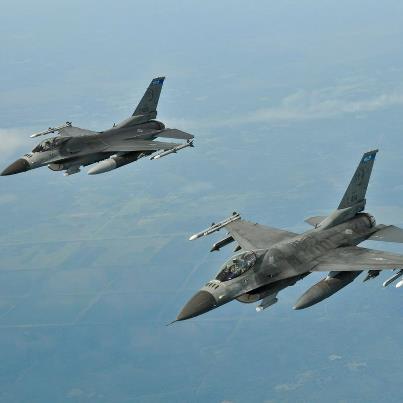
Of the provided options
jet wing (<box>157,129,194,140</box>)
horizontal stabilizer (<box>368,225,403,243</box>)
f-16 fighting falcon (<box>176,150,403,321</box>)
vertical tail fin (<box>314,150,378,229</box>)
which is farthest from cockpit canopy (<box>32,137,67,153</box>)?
horizontal stabilizer (<box>368,225,403,243</box>)

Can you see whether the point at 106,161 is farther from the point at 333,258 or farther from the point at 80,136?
the point at 333,258

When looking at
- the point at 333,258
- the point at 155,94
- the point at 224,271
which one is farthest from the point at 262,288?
the point at 155,94

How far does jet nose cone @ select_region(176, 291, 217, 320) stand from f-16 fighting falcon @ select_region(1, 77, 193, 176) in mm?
20078

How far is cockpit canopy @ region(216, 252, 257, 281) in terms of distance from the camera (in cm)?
4397

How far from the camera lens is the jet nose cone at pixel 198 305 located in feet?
134

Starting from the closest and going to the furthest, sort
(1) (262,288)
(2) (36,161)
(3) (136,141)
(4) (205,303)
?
(4) (205,303) < (1) (262,288) < (2) (36,161) < (3) (136,141)

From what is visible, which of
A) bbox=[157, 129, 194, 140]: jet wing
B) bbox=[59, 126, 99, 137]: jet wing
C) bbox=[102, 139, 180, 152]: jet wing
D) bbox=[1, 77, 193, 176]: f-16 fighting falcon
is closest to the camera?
bbox=[1, 77, 193, 176]: f-16 fighting falcon

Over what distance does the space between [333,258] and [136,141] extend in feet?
78.8

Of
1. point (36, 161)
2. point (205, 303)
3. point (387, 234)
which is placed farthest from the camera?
point (36, 161)

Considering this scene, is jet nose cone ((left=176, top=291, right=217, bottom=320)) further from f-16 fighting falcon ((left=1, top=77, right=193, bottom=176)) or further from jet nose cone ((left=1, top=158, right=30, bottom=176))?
jet nose cone ((left=1, top=158, right=30, bottom=176))

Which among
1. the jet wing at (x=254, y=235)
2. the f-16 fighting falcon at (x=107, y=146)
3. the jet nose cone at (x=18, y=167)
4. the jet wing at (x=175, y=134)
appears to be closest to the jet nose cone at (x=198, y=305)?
the jet wing at (x=254, y=235)

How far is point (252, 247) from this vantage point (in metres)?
50.9

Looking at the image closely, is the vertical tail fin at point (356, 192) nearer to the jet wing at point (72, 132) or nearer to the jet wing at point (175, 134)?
the jet wing at point (175, 134)

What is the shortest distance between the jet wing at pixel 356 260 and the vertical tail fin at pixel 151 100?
26473mm
